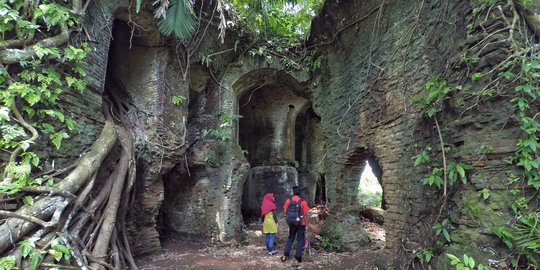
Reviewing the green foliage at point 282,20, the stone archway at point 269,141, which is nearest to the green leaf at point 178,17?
the green foliage at point 282,20

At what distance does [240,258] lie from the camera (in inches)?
250

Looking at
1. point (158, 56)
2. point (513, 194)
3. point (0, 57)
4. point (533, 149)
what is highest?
point (158, 56)

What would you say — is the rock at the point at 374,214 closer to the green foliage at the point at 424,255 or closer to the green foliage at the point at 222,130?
the green foliage at the point at 222,130

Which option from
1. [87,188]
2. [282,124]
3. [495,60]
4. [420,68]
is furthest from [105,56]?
[282,124]

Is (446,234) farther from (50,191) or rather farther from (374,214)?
(374,214)

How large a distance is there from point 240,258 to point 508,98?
18.6 feet

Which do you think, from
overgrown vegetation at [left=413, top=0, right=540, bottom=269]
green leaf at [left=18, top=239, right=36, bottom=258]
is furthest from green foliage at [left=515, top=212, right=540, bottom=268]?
green leaf at [left=18, top=239, right=36, bottom=258]

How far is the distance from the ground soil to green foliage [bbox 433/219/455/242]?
8.17 ft

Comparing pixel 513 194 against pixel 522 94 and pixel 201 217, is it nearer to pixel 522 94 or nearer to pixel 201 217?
pixel 522 94

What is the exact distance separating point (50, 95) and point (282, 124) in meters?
9.39

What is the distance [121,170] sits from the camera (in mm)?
4984

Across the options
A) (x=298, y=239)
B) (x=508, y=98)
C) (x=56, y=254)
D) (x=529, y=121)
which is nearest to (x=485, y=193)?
(x=529, y=121)

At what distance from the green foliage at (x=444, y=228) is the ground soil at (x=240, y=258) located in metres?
2.49

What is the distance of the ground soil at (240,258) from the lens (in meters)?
5.68
